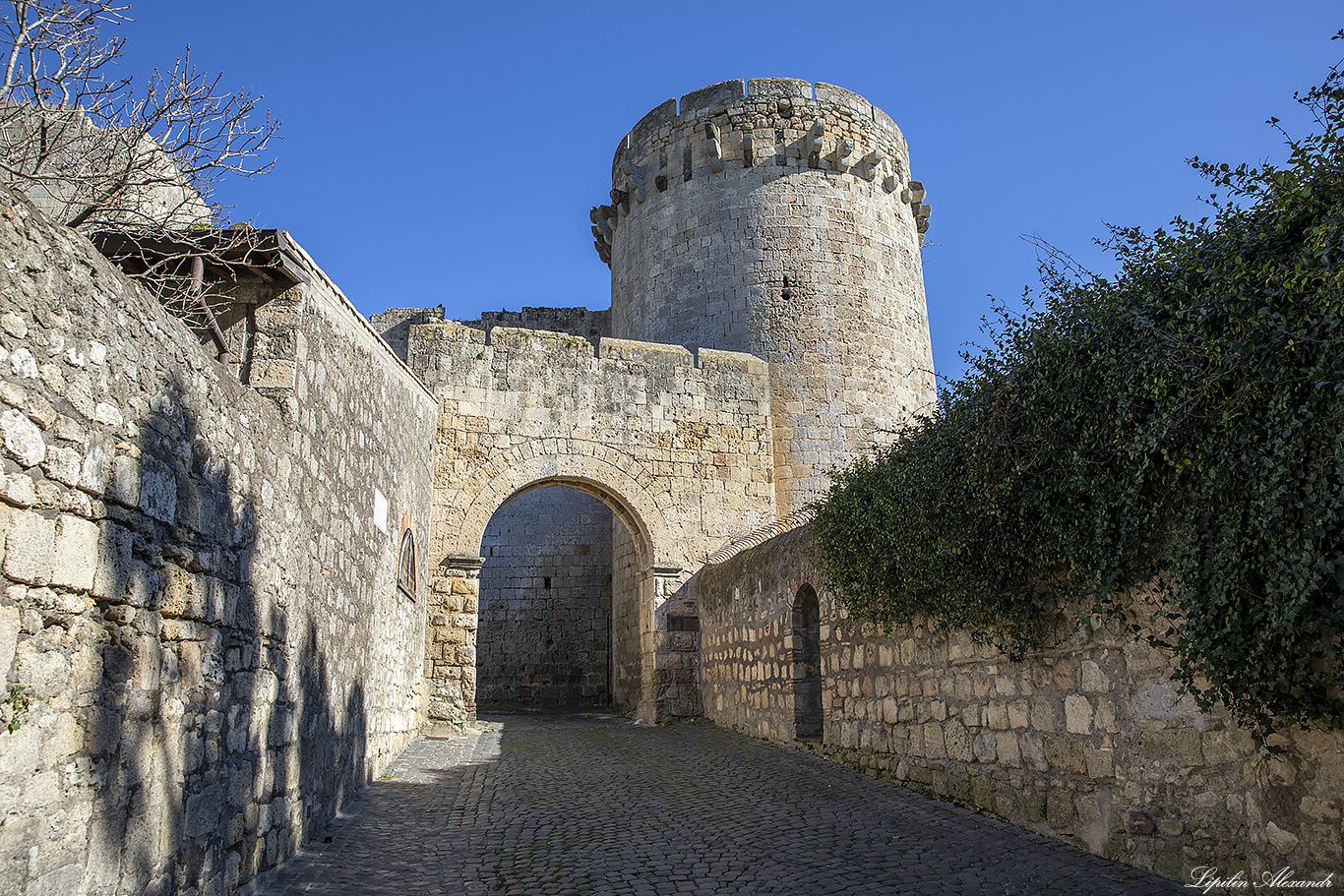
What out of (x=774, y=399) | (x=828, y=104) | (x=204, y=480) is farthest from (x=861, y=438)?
(x=204, y=480)

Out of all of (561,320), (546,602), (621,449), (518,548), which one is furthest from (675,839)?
(561,320)

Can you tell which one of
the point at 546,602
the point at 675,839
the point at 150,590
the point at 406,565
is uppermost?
the point at 406,565

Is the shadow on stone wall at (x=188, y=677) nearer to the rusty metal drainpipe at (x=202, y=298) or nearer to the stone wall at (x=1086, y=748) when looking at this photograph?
the rusty metal drainpipe at (x=202, y=298)

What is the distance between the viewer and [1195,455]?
375 cm

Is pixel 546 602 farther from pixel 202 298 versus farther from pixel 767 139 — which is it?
pixel 202 298

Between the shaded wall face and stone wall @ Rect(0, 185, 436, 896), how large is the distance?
34.0 feet

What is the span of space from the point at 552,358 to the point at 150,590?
31.5ft

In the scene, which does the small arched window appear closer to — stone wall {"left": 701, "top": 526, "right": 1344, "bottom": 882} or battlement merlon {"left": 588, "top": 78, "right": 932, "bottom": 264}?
stone wall {"left": 701, "top": 526, "right": 1344, "bottom": 882}

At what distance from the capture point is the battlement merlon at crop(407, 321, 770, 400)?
12172 millimetres

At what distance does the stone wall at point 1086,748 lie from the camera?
3635 mm

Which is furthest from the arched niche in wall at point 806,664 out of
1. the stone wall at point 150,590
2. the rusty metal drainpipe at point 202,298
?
the rusty metal drainpipe at point 202,298

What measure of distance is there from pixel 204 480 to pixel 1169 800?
14.9 ft

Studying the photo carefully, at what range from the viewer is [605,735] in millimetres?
10742

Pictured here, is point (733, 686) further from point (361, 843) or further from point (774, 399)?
point (361, 843)
